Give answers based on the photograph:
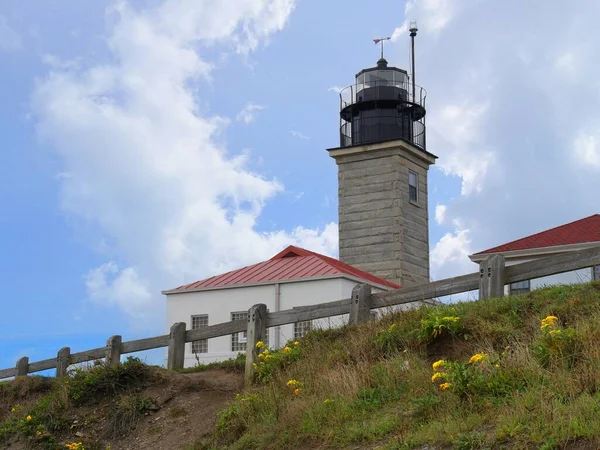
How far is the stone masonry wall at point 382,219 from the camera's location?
3681 cm

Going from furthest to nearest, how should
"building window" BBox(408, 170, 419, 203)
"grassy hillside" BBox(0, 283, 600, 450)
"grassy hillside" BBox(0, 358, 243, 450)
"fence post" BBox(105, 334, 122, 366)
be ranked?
1. "building window" BBox(408, 170, 419, 203)
2. "fence post" BBox(105, 334, 122, 366)
3. "grassy hillside" BBox(0, 358, 243, 450)
4. "grassy hillside" BBox(0, 283, 600, 450)

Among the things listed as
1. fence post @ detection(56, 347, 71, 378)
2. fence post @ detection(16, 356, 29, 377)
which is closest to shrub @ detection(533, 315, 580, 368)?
fence post @ detection(56, 347, 71, 378)

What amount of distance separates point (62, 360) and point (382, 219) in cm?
2134

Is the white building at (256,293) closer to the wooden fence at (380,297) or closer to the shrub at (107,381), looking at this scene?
the wooden fence at (380,297)

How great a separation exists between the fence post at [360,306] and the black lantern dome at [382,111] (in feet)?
85.9

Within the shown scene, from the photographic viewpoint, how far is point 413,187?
128 ft

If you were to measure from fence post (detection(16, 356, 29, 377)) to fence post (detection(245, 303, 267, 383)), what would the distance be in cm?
918

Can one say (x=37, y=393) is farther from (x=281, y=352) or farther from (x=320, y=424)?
(x=320, y=424)

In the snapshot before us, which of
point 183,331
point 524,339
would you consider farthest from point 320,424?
point 183,331

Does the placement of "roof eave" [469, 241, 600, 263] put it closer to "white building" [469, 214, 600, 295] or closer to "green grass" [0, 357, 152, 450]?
"white building" [469, 214, 600, 295]

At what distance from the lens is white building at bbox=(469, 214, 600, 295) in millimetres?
28125

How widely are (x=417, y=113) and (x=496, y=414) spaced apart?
34.1 m

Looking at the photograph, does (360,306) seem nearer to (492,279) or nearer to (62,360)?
(492,279)

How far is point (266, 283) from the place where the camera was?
29.4 m
